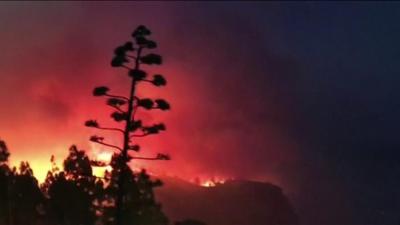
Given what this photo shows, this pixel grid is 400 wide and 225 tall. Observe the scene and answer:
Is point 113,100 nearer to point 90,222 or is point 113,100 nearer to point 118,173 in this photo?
point 118,173

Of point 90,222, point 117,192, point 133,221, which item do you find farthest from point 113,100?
point 90,222

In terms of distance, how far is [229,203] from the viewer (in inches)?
2322

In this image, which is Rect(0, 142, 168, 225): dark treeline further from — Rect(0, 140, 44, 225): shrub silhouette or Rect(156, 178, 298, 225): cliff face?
Rect(156, 178, 298, 225): cliff face

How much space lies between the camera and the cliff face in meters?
54.4

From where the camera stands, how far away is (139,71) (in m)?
35.4

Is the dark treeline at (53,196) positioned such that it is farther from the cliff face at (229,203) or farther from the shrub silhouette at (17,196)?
the cliff face at (229,203)

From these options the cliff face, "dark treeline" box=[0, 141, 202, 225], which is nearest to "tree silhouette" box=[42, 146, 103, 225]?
"dark treeline" box=[0, 141, 202, 225]

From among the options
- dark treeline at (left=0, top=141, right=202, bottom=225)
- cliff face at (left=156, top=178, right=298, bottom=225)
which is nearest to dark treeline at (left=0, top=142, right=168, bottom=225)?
dark treeline at (left=0, top=141, right=202, bottom=225)

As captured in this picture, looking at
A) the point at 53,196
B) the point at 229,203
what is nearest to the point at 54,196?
the point at 53,196

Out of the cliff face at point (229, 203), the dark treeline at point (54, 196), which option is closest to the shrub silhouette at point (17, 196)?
the dark treeline at point (54, 196)

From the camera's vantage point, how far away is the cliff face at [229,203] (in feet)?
178

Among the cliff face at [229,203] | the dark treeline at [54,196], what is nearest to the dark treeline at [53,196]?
the dark treeline at [54,196]

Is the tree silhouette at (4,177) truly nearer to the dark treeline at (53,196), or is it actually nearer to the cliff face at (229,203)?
the dark treeline at (53,196)

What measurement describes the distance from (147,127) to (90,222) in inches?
696
